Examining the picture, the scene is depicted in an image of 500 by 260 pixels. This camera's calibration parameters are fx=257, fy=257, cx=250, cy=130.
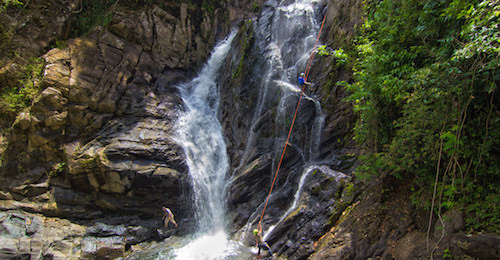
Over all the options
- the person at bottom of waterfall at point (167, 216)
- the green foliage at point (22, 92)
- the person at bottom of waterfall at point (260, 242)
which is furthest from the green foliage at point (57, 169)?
the person at bottom of waterfall at point (260, 242)

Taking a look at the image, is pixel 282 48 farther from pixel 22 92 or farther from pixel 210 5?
pixel 22 92

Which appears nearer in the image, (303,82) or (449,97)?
(449,97)

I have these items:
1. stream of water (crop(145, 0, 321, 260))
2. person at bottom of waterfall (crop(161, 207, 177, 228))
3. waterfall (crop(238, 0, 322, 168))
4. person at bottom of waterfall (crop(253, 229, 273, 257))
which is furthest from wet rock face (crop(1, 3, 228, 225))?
person at bottom of waterfall (crop(253, 229, 273, 257))

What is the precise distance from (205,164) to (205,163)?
54mm

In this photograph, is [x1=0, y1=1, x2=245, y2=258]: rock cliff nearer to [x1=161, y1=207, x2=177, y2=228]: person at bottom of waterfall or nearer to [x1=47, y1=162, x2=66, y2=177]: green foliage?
[x1=47, y1=162, x2=66, y2=177]: green foliage

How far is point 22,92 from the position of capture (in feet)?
36.2

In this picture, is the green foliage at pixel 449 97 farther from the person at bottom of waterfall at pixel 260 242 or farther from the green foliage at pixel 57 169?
the green foliage at pixel 57 169

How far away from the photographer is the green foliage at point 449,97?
12.3 ft

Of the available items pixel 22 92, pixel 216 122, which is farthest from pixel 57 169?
pixel 216 122

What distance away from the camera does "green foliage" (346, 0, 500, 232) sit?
3734 millimetres

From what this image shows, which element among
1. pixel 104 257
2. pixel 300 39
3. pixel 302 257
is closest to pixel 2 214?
pixel 104 257

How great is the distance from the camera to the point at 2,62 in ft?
37.4

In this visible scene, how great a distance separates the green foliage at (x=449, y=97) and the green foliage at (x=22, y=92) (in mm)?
13291

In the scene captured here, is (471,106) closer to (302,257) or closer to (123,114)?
(302,257)
